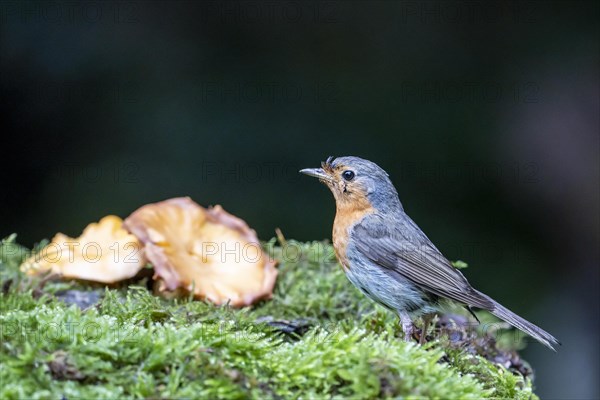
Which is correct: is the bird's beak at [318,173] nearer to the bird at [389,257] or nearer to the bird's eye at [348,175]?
the bird at [389,257]

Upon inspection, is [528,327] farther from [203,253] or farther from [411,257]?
[203,253]

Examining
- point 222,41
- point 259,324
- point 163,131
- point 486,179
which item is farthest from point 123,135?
point 259,324

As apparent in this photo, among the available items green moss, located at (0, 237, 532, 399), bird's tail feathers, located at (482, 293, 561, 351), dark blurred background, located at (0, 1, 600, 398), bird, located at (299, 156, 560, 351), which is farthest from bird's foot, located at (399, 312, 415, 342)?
dark blurred background, located at (0, 1, 600, 398)

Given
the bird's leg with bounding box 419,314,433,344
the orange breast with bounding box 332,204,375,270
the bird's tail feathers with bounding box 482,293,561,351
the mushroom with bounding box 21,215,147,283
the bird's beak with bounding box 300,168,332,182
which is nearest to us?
the bird's tail feathers with bounding box 482,293,561,351

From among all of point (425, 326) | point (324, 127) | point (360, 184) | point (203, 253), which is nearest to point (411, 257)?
point (425, 326)

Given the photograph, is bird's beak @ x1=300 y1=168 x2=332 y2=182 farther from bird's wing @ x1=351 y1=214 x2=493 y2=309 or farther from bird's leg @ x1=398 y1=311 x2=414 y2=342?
bird's leg @ x1=398 y1=311 x2=414 y2=342

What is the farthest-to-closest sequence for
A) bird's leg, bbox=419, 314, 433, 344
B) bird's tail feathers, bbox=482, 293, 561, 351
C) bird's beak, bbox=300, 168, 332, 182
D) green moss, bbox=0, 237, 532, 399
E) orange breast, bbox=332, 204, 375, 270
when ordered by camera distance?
bird's beak, bbox=300, 168, 332, 182, orange breast, bbox=332, 204, 375, 270, bird's leg, bbox=419, 314, 433, 344, bird's tail feathers, bbox=482, 293, 561, 351, green moss, bbox=0, 237, 532, 399

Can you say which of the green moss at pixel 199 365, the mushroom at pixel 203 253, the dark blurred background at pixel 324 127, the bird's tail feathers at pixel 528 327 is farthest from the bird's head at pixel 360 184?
the dark blurred background at pixel 324 127

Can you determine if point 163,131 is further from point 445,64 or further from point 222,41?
point 445,64
